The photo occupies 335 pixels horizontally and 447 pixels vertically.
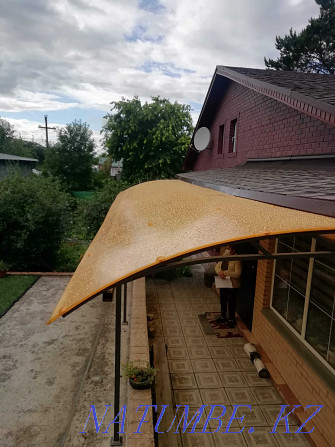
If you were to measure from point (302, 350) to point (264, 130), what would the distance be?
5.67m

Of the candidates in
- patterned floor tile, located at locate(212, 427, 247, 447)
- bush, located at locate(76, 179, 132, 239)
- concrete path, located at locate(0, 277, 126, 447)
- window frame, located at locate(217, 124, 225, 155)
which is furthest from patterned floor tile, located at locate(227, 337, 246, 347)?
window frame, located at locate(217, 124, 225, 155)

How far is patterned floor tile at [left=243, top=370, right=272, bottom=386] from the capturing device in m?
4.55

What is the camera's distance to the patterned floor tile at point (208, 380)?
4.50 m

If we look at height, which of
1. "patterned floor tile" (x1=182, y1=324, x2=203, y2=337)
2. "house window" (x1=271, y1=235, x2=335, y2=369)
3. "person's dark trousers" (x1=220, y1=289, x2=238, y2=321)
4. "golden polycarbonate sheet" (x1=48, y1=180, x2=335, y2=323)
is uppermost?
"golden polycarbonate sheet" (x1=48, y1=180, x2=335, y2=323)

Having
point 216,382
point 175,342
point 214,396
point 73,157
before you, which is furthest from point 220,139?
point 73,157

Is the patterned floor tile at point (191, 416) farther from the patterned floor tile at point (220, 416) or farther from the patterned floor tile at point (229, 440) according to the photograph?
the patterned floor tile at point (229, 440)

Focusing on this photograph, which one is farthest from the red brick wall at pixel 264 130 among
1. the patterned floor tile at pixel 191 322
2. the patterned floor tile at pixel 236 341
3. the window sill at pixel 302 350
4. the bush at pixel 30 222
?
the bush at pixel 30 222

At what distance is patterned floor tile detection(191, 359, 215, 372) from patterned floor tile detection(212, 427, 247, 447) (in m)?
1.20

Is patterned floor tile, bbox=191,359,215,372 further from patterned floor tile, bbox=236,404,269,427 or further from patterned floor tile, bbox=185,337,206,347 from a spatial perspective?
patterned floor tile, bbox=236,404,269,427

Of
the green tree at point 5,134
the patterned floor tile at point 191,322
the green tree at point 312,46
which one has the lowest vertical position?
the patterned floor tile at point 191,322

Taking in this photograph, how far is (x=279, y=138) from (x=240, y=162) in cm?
234

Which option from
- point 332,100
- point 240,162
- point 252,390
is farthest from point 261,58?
point 252,390

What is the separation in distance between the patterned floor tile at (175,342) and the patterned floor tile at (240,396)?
1.33 meters

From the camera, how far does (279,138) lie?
7.12 metres
